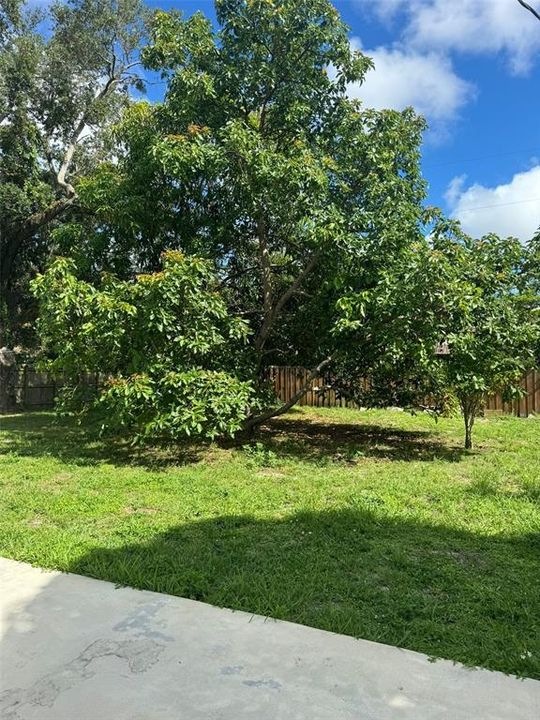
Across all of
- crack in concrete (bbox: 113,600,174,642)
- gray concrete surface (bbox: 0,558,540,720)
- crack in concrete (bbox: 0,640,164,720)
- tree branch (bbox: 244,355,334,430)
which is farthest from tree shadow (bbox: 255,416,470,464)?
crack in concrete (bbox: 0,640,164,720)

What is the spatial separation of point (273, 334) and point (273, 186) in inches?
101

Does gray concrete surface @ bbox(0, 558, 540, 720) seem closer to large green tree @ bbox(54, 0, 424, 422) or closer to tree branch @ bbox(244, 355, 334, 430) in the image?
large green tree @ bbox(54, 0, 424, 422)

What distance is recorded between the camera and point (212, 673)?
6.97ft

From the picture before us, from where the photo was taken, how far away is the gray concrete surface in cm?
191

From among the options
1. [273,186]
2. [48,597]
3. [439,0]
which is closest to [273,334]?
[273,186]

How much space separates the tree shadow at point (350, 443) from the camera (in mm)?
6863

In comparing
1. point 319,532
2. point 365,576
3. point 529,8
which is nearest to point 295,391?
point 319,532

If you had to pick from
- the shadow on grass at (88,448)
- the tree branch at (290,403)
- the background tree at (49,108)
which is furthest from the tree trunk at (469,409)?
the background tree at (49,108)

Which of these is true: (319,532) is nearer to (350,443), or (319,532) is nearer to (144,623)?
(144,623)

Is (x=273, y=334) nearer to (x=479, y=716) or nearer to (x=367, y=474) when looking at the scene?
(x=367, y=474)

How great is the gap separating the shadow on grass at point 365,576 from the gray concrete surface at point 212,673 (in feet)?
0.54

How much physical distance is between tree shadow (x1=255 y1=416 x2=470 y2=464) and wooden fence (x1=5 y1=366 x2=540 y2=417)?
0.70 meters

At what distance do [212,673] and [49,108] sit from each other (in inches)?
589

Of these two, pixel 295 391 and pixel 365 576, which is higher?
pixel 295 391
